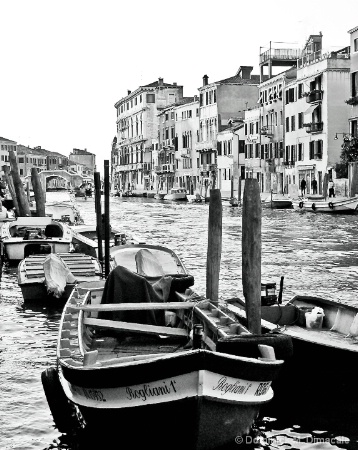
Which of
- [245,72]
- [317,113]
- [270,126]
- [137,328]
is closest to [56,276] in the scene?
[137,328]

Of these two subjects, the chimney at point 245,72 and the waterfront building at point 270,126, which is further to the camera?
the chimney at point 245,72

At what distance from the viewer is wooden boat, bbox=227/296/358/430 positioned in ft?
26.6

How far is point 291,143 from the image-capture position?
52.6 meters

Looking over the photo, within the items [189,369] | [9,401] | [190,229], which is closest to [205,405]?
[189,369]

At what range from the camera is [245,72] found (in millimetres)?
69188

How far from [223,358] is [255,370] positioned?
40 centimetres

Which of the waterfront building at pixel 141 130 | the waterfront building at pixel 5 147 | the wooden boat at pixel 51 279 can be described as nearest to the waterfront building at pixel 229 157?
the waterfront building at pixel 141 130

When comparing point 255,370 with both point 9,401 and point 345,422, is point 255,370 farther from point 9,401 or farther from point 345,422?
point 9,401

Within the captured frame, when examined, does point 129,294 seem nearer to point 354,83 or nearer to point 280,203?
point 354,83

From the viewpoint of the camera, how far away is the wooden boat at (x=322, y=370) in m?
8.11

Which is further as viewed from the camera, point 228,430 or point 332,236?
point 332,236

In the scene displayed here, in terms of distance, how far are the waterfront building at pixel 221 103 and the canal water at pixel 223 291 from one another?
32064 mm

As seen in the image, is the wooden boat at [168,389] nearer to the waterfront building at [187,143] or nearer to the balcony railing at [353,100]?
the balcony railing at [353,100]

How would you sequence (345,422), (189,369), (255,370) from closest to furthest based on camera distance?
(189,369), (255,370), (345,422)
